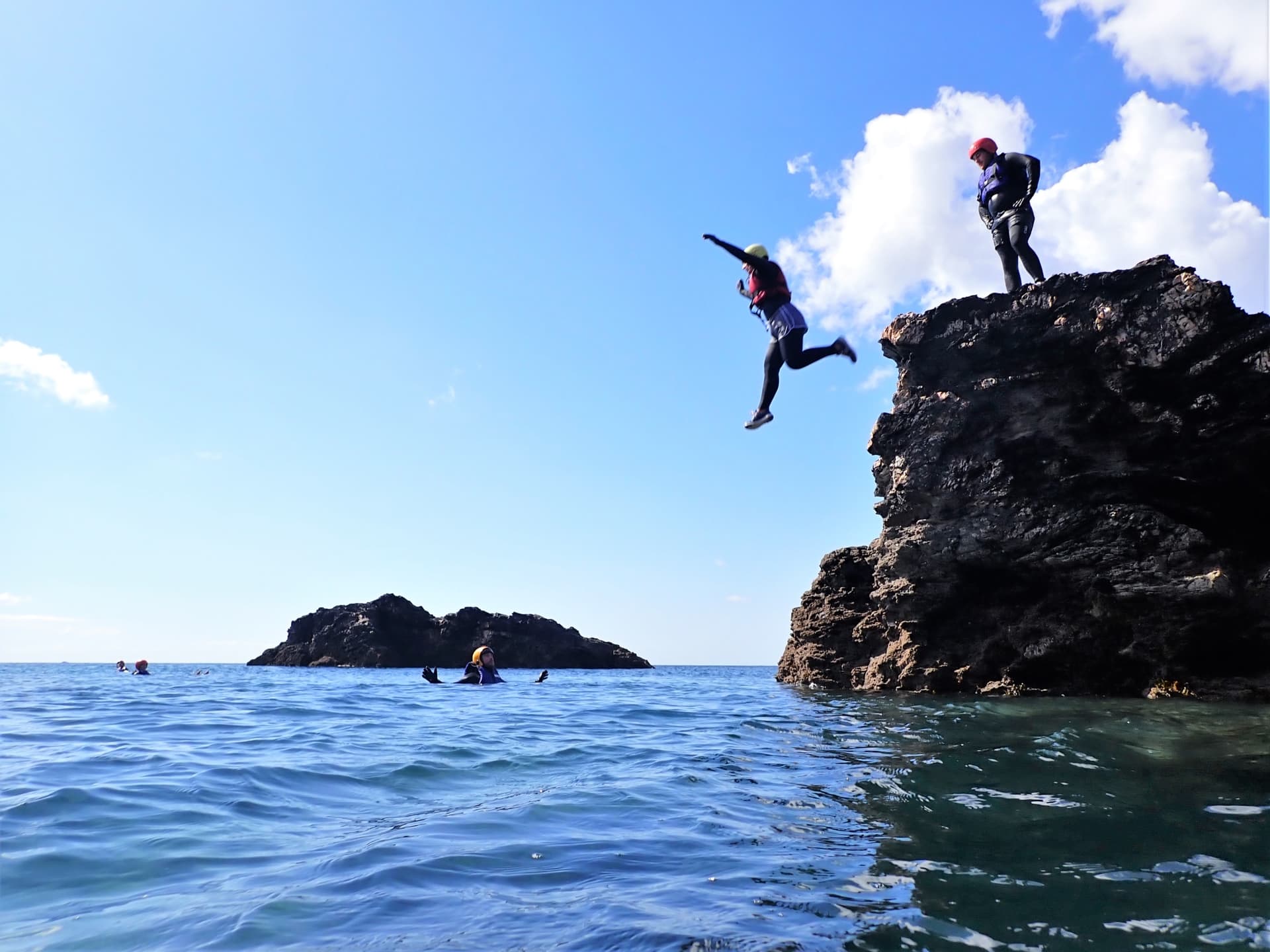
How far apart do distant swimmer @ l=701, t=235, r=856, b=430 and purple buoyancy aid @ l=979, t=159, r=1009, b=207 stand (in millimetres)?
8323

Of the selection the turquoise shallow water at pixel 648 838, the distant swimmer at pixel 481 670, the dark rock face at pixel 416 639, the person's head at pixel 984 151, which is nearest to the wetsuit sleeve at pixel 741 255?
the turquoise shallow water at pixel 648 838

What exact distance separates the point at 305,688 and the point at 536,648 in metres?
46.2

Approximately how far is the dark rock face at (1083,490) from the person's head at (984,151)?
2.46 metres

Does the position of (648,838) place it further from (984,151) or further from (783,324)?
(984,151)

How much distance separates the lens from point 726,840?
5.46 metres

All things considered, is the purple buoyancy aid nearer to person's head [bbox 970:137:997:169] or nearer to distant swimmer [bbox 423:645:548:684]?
person's head [bbox 970:137:997:169]

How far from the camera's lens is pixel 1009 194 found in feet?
44.1

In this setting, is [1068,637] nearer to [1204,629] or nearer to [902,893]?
[1204,629]

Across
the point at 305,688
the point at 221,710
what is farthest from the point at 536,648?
the point at 221,710

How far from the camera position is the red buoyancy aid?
7289 mm

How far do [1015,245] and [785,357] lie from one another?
882cm

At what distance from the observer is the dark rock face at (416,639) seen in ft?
206

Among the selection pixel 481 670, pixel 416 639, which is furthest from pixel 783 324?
pixel 416 639

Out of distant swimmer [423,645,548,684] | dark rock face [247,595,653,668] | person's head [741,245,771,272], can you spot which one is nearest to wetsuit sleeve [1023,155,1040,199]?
person's head [741,245,771,272]
